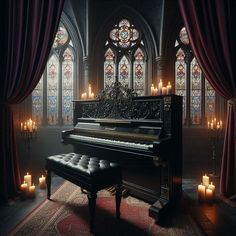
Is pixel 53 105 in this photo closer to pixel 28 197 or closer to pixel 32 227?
pixel 28 197

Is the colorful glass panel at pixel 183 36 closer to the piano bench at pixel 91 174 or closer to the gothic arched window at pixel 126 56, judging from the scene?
the gothic arched window at pixel 126 56

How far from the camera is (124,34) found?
5.17 meters

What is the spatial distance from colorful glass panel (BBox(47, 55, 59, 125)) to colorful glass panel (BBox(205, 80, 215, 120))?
13.1 ft

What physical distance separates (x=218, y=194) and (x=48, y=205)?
2.68 meters

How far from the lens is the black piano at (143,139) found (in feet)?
8.21

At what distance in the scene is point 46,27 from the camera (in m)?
2.95

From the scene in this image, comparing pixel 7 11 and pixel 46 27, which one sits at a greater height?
pixel 7 11

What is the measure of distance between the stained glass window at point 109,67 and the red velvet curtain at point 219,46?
262 centimetres

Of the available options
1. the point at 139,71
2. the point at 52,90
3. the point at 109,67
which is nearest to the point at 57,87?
the point at 52,90

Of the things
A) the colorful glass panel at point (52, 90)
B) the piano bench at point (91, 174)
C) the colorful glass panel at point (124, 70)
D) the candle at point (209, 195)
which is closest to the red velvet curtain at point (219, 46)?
the candle at point (209, 195)

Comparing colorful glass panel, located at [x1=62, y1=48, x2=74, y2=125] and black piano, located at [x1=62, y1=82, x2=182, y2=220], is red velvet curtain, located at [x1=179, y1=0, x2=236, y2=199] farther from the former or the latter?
colorful glass panel, located at [x1=62, y1=48, x2=74, y2=125]

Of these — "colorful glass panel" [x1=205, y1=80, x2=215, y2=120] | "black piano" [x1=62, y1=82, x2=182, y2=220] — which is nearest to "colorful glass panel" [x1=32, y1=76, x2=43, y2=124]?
"black piano" [x1=62, y1=82, x2=182, y2=220]

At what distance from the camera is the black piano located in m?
2.50

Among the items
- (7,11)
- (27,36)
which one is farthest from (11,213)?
(7,11)
